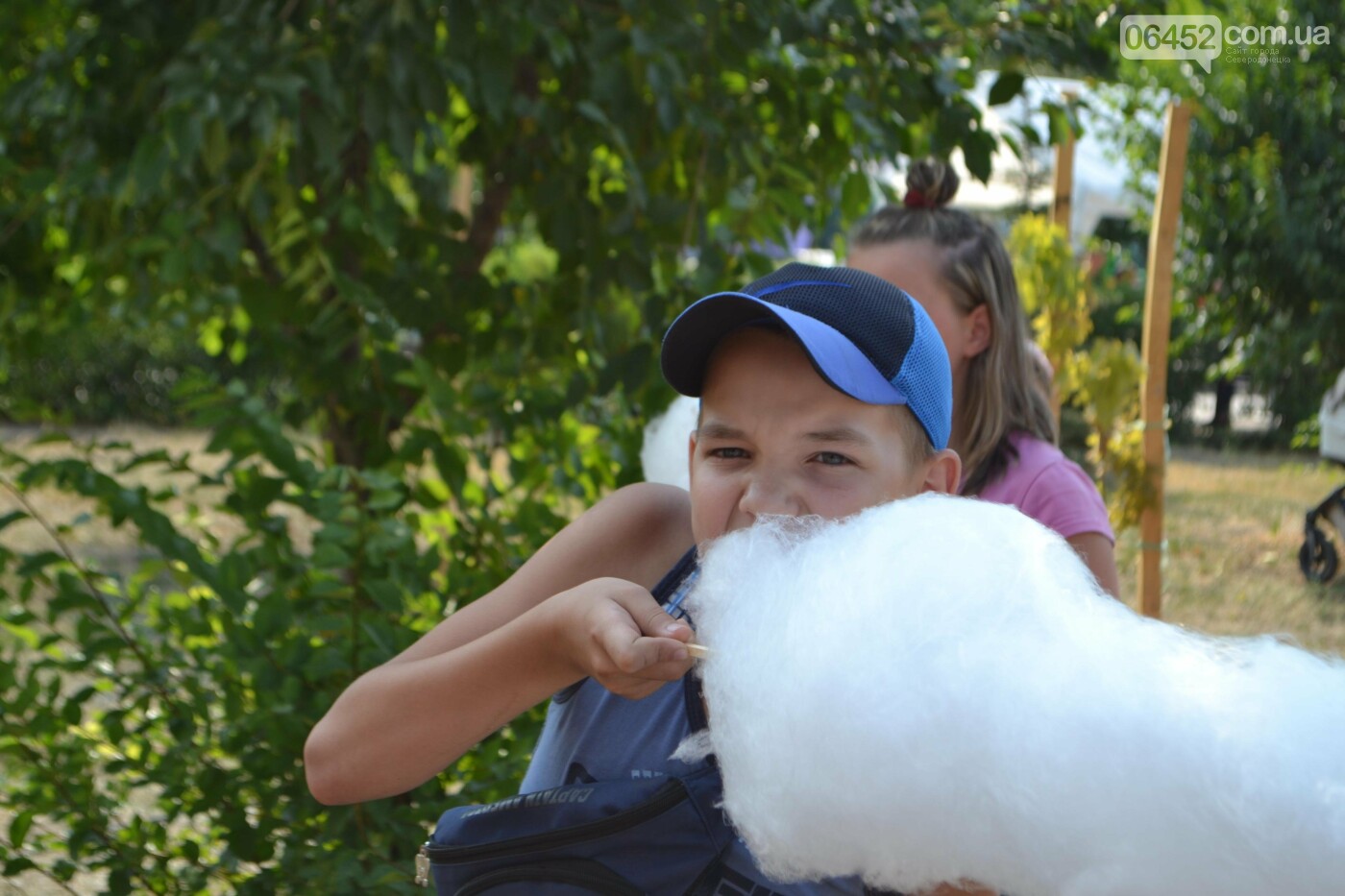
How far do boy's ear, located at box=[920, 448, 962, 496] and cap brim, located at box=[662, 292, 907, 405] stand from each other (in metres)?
0.11

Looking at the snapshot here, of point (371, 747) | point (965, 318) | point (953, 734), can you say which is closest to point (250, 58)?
point (965, 318)

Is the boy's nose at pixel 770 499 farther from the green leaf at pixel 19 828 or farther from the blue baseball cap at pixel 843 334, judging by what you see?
the green leaf at pixel 19 828

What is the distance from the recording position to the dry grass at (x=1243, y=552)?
660cm

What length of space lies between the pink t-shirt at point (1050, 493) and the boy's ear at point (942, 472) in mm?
881

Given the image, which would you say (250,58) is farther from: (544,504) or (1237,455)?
(1237,455)

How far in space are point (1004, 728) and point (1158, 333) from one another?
423 cm

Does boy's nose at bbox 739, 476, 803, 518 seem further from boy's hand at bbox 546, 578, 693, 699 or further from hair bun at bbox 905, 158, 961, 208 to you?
hair bun at bbox 905, 158, 961, 208

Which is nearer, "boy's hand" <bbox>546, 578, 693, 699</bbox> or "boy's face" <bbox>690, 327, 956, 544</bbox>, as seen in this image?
"boy's hand" <bbox>546, 578, 693, 699</bbox>

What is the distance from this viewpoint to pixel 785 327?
1.26 metres

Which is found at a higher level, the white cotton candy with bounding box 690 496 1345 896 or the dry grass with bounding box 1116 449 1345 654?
the white cotton candy with bounding box 690 496 1345 896

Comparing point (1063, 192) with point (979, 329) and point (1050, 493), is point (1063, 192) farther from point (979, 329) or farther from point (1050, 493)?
point (1050, 493)

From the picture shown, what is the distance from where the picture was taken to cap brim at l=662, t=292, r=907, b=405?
3.97ft

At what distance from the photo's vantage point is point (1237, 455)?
12.7m
